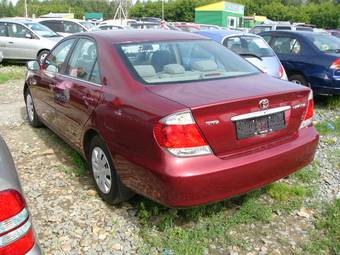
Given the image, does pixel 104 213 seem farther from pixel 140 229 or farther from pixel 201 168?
pixel 201 168

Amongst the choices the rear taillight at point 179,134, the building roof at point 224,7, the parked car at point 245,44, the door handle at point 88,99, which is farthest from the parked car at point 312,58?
the building roof at point 224,7

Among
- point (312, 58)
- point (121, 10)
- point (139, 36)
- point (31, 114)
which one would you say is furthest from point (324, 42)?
point (121, 10)

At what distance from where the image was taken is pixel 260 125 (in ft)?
10.3

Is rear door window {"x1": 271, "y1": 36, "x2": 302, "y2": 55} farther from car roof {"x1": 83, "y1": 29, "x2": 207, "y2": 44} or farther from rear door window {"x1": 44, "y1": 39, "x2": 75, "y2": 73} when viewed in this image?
rear door window {"x1": 44, "y1": 39, "x2": 75, "y2": 73}

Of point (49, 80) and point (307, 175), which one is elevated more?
point (49, 80)

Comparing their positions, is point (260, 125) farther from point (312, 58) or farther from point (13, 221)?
point (312, 58)

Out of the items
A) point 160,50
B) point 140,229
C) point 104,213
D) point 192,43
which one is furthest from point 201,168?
point 192,43

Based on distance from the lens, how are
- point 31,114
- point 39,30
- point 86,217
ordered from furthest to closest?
point 39,30 → point 31,114 → point 86,217

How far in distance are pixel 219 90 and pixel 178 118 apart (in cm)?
54

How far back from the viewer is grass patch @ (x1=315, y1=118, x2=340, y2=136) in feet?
20.7

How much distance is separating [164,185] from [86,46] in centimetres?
205

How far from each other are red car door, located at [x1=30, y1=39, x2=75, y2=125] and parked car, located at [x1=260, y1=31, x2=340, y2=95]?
17.4 ft

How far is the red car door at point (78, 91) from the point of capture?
149 inches

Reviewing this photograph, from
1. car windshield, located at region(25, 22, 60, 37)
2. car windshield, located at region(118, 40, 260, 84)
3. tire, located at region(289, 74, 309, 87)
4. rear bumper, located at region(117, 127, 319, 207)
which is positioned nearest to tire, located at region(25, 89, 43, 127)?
car windshield, located at region(118, 40, 260, 84)
